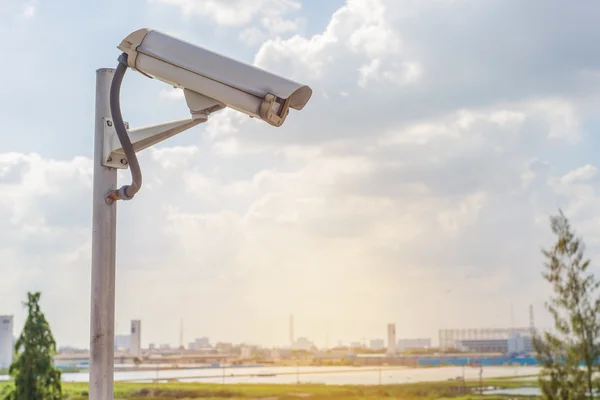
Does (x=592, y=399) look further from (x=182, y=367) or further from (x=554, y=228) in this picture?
(x=182, y=367)

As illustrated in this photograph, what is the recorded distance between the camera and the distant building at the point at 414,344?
17.0m

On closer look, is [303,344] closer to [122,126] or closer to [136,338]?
[136,338]

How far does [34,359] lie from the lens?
23.9ft

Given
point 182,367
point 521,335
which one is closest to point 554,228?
point 182,367

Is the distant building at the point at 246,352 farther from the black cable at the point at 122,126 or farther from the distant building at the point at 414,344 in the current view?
the black cable at the point at 122,126

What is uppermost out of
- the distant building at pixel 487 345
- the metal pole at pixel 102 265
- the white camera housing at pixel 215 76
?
the white camera housing at pixel 215 76

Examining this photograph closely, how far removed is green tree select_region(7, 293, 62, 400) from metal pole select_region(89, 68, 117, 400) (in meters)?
6.76

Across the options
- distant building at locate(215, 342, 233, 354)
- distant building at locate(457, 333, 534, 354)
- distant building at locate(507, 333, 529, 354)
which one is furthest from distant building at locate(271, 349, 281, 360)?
distant building at locate(507, 333, 529, 354)

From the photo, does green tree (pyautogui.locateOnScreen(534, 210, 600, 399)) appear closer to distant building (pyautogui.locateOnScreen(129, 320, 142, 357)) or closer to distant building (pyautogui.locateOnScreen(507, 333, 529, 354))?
distant building (pyautogui.locateOnScreen(129, 320, 142, 357))

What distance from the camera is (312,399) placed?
39.5 feet

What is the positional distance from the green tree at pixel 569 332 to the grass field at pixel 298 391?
198 inches

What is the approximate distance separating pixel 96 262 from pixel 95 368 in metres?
0.13

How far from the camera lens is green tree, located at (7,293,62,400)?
7.27 metres

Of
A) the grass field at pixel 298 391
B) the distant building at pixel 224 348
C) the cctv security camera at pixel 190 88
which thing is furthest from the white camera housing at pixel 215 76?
the distant building at pixel 224 348
